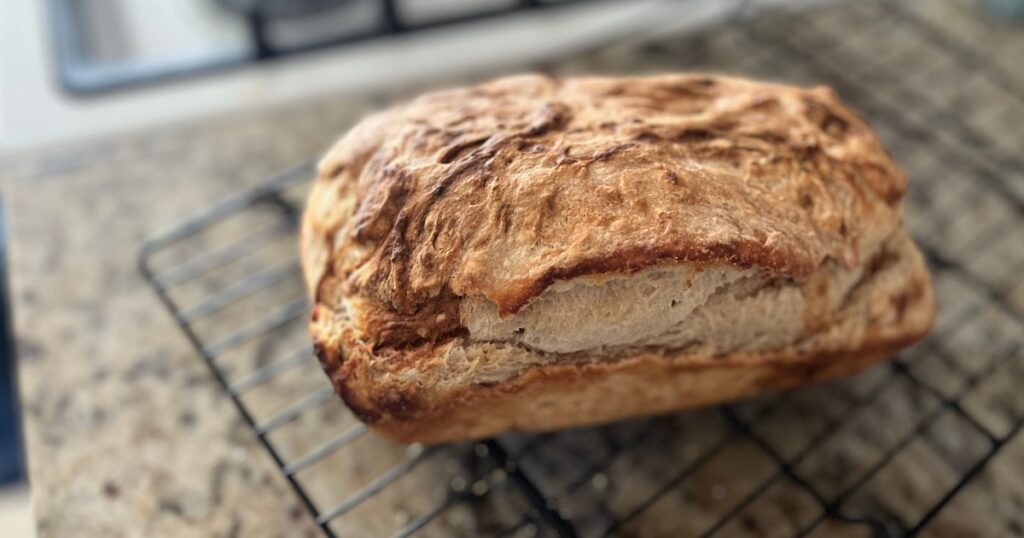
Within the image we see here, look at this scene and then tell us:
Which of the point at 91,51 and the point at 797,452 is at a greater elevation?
the point at 91,51

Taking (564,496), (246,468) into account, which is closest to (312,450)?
(246,468)

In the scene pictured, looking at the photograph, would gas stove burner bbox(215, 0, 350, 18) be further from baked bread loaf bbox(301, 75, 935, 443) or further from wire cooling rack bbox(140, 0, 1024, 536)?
baked bread loaf bbox(301, 75, 935, 443)

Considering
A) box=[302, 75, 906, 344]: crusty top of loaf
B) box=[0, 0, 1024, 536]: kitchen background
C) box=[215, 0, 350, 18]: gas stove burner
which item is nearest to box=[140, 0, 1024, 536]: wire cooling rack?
box=[0, 0, 1024, 536]: kitchen background

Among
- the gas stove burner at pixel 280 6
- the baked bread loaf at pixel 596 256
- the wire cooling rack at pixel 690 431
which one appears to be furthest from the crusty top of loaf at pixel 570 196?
the gas stove burner at pixel 280 6

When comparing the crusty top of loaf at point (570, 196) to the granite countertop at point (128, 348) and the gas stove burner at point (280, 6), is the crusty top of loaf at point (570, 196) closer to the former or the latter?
the granite countertop at point (128, 348)

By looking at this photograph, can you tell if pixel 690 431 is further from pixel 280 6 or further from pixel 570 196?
pixel 280 6

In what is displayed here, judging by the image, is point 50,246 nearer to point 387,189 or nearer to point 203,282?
point 203,282

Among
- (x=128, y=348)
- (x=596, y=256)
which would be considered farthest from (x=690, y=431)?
(x=128, y=348)
